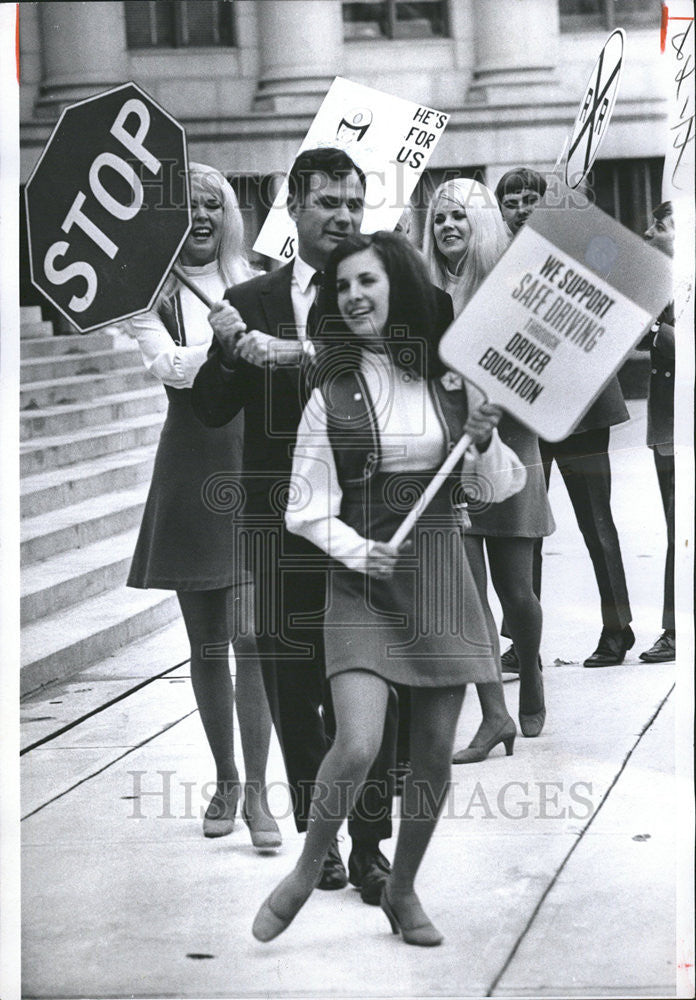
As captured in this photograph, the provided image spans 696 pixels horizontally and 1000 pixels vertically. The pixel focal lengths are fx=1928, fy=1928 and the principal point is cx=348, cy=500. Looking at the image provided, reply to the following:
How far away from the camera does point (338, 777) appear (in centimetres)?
451

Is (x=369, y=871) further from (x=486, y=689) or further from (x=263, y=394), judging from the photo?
(x=263, y=394)

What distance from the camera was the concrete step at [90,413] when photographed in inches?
187

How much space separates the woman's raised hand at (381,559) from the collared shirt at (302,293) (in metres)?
0.53

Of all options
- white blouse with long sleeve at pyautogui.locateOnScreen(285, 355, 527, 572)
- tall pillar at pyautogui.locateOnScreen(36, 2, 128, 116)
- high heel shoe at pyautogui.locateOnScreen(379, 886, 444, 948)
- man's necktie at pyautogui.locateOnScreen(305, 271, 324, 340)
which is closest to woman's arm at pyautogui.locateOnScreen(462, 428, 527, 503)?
white blouse with long sleeve at pyautogui.locateOnScreen(285, 355, 527, 572)

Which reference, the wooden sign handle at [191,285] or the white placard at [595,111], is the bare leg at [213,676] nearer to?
the wooden sign handle at [191,285]

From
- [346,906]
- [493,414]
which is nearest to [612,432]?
[493,414]

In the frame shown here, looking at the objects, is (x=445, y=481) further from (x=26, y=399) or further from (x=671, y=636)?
(x=26, y=399)

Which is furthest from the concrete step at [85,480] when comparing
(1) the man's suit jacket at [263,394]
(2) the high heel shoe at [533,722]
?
(2) the high heel shoe at [533,722]

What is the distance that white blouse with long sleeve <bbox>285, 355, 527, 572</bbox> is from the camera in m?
4.52

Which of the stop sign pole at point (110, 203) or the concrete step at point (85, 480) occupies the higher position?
the stop sign pole at point (110, 203)

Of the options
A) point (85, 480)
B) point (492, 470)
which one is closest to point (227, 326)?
point (85, 480)

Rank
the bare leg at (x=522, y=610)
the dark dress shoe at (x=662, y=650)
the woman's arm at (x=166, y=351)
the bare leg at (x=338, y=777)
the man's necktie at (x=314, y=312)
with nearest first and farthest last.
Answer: the bare leg at (x=338, y=777) < the man's necktie at (x=314, y=312) < the woman's arm at (x=166, y=351) < the dark dress shoe at (x=662, y=650) < the bare leg at (x=522, y=610)

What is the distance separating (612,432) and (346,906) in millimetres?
1327

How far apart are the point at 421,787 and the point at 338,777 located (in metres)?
0.23
